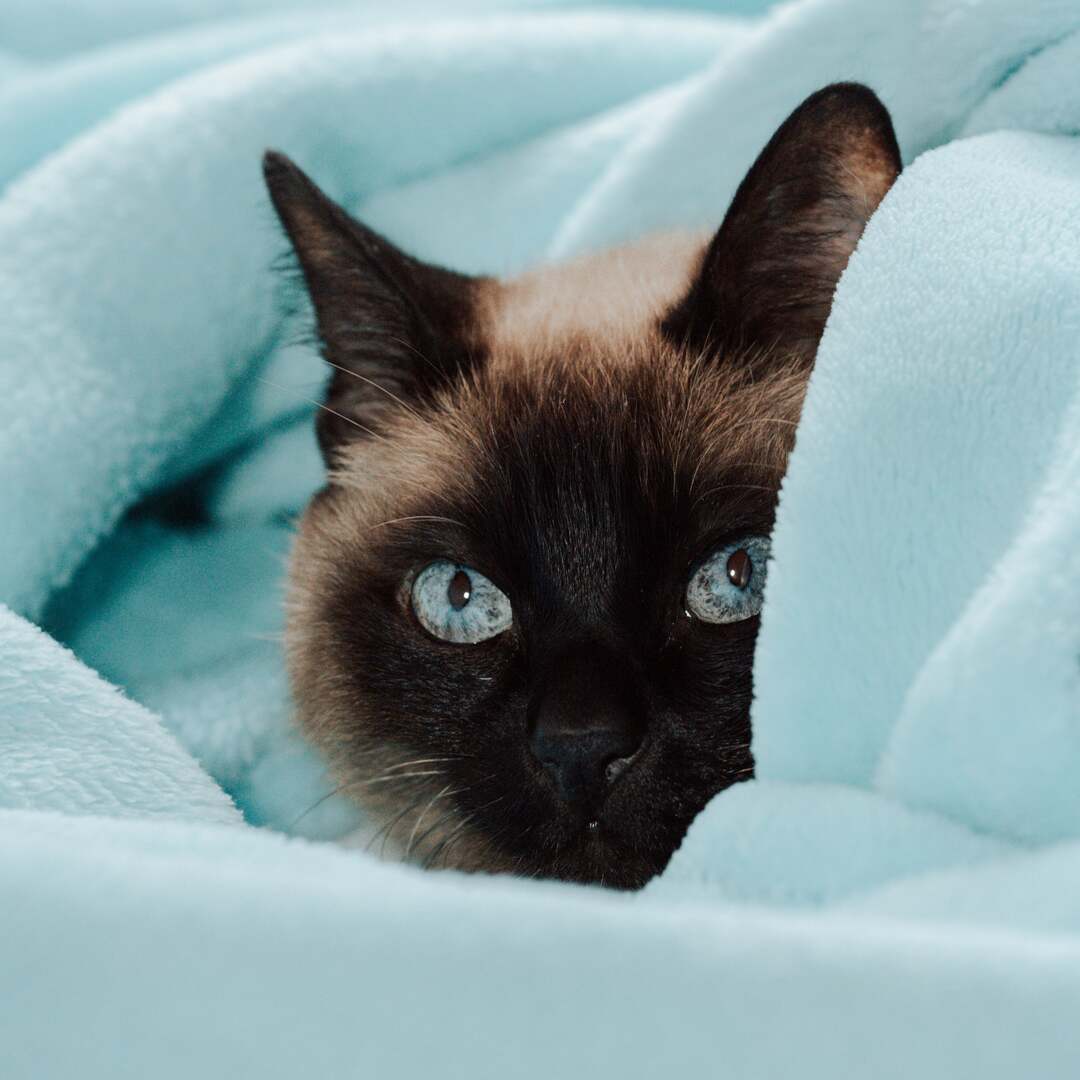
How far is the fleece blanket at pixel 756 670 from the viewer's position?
51cm

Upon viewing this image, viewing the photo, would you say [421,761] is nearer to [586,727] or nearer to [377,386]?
[586,727]


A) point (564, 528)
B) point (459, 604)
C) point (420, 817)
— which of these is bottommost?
point (420, 817)

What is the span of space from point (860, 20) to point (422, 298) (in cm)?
61

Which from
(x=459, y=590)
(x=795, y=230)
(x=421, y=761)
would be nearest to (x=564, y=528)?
(x=459, y=590)

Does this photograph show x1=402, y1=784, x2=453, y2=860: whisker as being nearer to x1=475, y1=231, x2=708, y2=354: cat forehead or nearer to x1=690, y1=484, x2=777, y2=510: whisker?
x1=690, y1=484, x2=777, y2=510: whisker

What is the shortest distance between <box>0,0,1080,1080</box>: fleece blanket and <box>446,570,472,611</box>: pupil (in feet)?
0.93

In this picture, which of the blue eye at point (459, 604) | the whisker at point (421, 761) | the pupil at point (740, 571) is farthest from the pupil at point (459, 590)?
the pupil at point (740, 571)

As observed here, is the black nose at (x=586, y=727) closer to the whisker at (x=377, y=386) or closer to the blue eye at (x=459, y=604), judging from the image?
the blue eye at (x=459, y=604)

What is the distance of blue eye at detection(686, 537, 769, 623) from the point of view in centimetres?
100

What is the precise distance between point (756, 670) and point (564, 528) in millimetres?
319

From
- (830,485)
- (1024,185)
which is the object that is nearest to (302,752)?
(830,485)

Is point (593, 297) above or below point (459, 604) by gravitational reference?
above

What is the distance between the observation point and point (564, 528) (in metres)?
1.02

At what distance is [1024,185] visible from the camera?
37.1 inches
